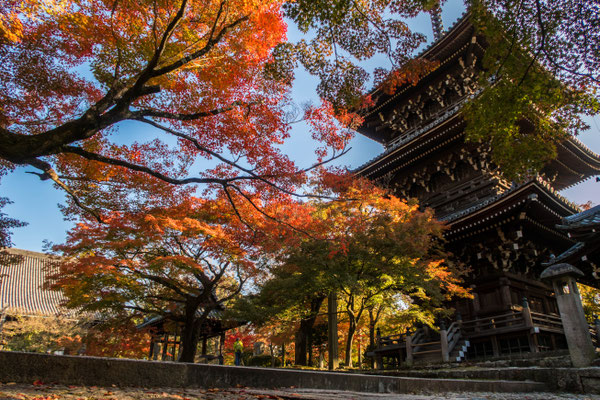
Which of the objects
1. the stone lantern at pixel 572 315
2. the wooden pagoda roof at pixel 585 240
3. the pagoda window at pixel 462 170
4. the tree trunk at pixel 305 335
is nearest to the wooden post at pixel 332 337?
the tree trunk at pixel 305 335

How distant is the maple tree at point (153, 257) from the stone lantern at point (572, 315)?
27.5 feet

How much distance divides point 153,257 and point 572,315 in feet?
36.3

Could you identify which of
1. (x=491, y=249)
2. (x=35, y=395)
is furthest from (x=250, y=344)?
(x=35, y=395)

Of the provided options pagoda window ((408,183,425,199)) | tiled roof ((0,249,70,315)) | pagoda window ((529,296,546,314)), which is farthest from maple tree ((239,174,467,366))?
tiled roof ((0,249,70,315))

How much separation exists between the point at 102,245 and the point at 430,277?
10378 mm

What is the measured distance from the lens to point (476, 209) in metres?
11.8

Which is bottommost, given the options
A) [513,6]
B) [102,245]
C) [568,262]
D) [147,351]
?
[147,351]

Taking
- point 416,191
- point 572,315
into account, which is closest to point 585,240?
point 572,315

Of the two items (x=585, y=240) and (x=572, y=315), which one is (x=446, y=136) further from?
(x=572, y=315)

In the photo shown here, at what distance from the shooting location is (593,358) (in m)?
6.21

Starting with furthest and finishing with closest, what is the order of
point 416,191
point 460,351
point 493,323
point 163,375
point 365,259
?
point 416,191, point 365,259, point 460,351, point 493,323, point 163,375

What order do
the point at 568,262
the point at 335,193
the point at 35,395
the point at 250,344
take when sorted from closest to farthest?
the point at 35,395 < the point at 568,262 < the point at 335,193 < the point at 250,344

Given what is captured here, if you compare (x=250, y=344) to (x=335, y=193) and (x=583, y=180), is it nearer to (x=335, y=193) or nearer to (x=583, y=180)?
(x=335, y=193)

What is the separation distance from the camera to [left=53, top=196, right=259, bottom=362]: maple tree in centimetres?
996
